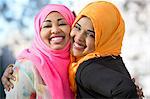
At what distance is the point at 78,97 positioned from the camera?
1.22 m

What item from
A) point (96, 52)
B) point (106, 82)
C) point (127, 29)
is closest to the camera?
point (106, 82)

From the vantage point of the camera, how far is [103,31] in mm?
1207

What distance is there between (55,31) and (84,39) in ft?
0.42

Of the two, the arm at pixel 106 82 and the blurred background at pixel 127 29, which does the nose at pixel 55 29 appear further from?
the blurred background at pixel 127 29

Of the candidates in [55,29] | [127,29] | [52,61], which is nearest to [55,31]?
[55,29]

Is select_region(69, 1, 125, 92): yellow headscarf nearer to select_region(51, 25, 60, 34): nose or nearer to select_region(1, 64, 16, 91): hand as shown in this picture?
select_region(51, 25, 60, 34): nose

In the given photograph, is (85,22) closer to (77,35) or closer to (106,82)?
(77,35)

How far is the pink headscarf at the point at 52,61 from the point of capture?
1.23 m

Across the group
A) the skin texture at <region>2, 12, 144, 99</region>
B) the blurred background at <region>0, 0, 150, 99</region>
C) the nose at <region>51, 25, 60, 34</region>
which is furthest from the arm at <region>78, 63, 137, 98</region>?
the blurred background at <region>0, 0, 150, 99</region>

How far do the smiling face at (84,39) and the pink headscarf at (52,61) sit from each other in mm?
87

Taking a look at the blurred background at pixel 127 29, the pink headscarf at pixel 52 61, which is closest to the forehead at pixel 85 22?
the pink headscarf at pixel 52 61

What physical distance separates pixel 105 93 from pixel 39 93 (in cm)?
29

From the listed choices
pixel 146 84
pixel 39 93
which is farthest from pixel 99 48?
pixel 146 84

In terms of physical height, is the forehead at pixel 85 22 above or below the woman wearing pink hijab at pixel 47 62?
above
